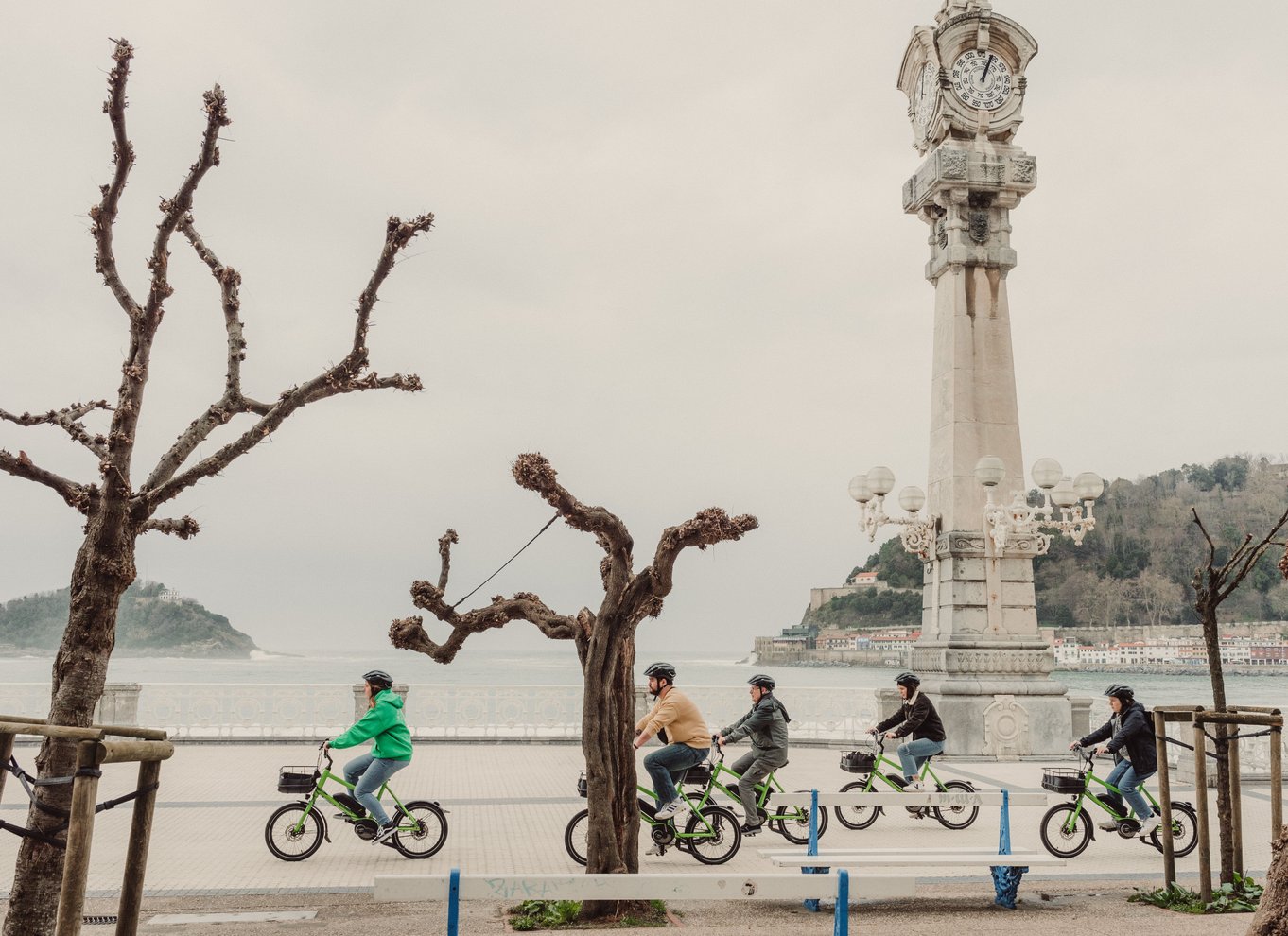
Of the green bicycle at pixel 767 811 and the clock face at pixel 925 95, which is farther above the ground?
the clock face at pixel 925 95

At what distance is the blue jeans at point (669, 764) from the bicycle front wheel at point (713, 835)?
0.35 meters

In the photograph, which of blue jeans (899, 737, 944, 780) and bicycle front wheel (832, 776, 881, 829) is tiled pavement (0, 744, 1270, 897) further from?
blue jeans (899, 737, 944, 780)

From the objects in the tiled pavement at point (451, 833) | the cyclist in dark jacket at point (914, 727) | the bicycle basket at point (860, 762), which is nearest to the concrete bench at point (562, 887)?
the tiled pavement at point (451, 833)

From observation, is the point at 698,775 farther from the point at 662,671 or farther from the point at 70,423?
the point at 70,423

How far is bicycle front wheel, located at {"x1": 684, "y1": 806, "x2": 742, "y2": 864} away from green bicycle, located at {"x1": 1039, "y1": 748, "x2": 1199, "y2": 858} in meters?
2.80

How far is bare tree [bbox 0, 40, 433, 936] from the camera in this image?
5844 millimetres

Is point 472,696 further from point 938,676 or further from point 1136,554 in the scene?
point 1136,554

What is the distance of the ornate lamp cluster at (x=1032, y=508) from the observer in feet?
60.5

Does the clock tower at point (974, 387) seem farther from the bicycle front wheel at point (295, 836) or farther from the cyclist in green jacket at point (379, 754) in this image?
the bicycle front wheel at point (295, 836)

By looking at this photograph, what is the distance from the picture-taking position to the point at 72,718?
6.05m

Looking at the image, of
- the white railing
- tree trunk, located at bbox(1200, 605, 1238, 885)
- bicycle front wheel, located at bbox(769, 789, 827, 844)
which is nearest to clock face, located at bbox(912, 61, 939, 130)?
the white railing

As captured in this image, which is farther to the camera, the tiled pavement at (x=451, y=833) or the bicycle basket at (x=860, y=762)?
the bicycle basket at (x=860, y=762)

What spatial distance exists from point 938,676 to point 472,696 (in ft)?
30.1

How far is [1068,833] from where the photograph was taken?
1070cm
